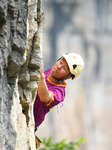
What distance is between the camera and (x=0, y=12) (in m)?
2.15

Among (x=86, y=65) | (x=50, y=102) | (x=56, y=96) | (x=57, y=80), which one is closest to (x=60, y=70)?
(x=57, y=80)

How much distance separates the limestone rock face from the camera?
2.26m

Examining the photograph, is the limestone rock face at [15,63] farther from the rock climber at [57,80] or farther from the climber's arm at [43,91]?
the rock climber at [57,80]

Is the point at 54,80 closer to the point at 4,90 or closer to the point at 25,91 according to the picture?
the point at 25,91

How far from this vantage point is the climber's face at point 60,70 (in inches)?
138

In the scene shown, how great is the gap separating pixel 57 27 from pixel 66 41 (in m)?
0.78

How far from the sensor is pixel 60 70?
3.51 metres

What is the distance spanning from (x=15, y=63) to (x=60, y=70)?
119 cm

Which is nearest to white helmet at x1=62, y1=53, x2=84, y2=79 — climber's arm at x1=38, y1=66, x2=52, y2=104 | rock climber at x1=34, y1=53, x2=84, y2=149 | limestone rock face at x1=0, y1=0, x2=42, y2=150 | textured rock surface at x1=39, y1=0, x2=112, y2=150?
rock climber at x1=34, y1=53, x2=84, y2=149

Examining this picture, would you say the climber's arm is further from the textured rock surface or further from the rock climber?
the textured rock surface

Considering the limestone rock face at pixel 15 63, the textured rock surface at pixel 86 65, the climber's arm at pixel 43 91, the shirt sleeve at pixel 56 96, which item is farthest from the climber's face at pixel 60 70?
the textured rock surface at pixel 86 65

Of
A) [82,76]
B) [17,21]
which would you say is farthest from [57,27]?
[17,21]

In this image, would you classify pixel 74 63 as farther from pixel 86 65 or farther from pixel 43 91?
pixel 86 65

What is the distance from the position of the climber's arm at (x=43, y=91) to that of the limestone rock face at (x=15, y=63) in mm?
157
